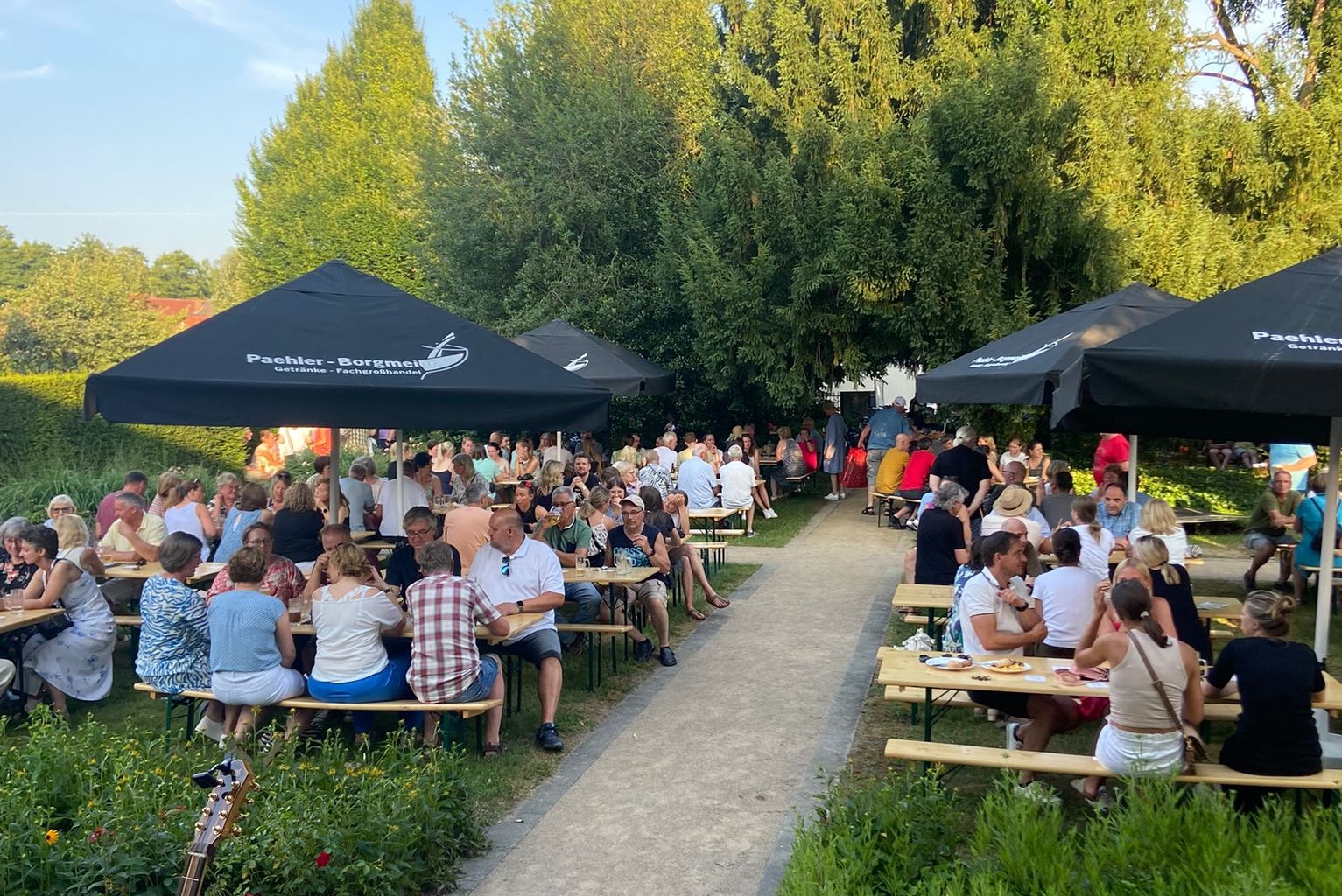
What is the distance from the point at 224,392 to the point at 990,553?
14.3 ft

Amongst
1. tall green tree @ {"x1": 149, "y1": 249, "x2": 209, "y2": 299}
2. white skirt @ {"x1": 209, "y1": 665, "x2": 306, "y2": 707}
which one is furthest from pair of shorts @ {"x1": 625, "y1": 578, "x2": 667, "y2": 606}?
tall green tree @ {"x1": 149, "y1": 249, "x2": 209, "y2": 299}

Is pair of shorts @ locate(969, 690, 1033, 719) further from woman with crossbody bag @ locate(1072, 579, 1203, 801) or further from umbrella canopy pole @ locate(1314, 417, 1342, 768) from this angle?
umbrella canopy pole @ locate(1314, 417, 1342, 768)

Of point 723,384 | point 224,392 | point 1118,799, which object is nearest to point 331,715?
point 224,392

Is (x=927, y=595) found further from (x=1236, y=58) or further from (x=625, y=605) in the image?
(x=1236, y=58)

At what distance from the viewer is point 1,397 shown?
2253 centimetres

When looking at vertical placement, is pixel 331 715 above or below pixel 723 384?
below

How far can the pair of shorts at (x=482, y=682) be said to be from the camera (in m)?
6.17

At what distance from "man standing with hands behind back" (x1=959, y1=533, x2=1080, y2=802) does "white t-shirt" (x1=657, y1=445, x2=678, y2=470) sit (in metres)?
8.69

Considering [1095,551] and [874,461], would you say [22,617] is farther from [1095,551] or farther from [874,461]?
[874,461]

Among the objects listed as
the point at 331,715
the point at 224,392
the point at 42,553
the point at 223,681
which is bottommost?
the point at 331,715

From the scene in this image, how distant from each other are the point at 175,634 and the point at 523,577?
6.90 ft

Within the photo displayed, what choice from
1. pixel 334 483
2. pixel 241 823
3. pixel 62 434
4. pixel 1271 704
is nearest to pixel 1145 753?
pixel 1271 704

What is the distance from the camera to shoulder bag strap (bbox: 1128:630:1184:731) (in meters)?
4.87

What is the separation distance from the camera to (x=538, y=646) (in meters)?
6.88
